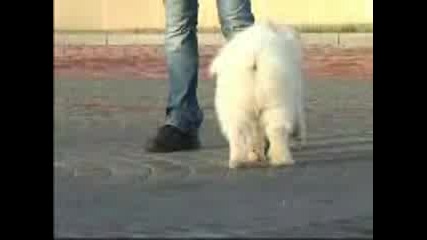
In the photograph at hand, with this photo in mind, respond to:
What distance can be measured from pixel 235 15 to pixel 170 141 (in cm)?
89

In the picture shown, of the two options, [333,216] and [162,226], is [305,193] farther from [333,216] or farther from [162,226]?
[162,226]

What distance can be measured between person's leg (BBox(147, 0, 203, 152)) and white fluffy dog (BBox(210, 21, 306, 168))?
72 cm

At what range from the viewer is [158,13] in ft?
77.9

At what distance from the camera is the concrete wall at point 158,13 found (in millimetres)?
23047

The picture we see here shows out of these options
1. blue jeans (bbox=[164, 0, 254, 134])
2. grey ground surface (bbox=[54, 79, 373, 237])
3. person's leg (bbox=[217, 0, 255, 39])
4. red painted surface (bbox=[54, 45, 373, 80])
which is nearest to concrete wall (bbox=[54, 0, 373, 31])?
red painted surface (bbox=[54, 45, 373, 80])

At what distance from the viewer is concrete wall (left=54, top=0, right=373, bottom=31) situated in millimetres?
23047

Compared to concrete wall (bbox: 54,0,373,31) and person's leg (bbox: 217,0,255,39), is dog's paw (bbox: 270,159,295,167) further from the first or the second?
concrete wall (bbox: 54,0,373,31)

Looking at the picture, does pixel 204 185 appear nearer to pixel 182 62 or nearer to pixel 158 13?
pixel 182 62

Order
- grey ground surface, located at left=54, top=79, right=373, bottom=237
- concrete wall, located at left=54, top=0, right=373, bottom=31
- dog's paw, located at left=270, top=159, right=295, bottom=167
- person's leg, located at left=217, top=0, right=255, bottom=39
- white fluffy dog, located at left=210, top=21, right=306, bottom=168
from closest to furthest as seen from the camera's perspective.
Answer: grey ground surface, located at left=54, top=79, right=373, bottom=237 → white fluffy dog, located at left=210, top=21, right=306, bottom=168 → dog's paw, located at left=270, top=159, right=295, bottom=167 → person's leg, located at left=217, top=0, right=255, bottom=39 → concrete wall, located at left=54, top=0, right=373, bottom=31

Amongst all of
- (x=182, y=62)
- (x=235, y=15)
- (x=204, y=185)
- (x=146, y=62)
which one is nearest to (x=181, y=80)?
(x=182, y=62)

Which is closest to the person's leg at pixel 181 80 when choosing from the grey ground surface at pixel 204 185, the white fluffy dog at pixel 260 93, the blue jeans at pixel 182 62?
the blue jeans at pixel 182 62

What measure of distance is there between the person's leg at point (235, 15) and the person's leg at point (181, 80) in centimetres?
30

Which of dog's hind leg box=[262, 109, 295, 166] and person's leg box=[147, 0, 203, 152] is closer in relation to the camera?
dog's hind leg box=[262, 109, 295, 166]
